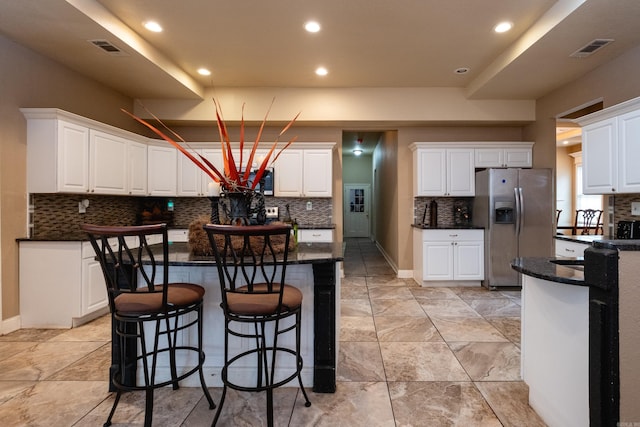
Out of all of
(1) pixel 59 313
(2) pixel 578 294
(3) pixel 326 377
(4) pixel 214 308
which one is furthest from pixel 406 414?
(1) pixel 59 313

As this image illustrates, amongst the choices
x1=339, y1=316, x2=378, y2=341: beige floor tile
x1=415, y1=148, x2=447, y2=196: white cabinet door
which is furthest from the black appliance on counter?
x1=339, y1=316, x2=378, y2=341: beige floor tile

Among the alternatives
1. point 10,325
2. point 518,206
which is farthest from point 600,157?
point 10,325

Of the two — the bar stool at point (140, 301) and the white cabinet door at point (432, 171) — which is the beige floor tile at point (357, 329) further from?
the white cabinet door at point (432, 171)

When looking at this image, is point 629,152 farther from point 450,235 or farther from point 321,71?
point 321,71

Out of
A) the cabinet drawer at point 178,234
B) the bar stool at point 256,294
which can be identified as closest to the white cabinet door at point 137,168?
the cabinet drawer at point 178,234

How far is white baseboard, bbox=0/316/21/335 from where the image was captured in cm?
295

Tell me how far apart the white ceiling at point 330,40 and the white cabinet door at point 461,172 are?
0.88 m

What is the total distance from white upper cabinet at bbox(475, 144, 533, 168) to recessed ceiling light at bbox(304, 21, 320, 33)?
3.00 m

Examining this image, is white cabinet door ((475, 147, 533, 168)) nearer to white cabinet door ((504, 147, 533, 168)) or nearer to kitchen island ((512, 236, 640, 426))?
white cabinet door ((504, 147, 533, 168))

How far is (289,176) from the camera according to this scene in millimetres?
4840

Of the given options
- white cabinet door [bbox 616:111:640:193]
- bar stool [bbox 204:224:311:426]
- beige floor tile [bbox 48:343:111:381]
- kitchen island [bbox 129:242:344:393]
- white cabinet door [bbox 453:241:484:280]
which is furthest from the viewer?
white cabinet door [bbox 453:241:484:280]

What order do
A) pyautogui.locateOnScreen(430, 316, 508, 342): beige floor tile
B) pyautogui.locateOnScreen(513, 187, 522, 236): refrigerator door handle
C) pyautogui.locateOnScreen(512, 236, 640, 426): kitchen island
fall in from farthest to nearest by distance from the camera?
1. pyautogui.locateOnScreen(513, 187, 522, 236): refrigerator door handle
2. pyautogui.locateOnScreen(430, 316, 508, 342): beige floor tile
3. pyautogui.locateOnScreen(512, 236, 640, 426): kitchen island

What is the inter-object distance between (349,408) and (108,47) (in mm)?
3844

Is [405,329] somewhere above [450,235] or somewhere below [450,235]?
below
